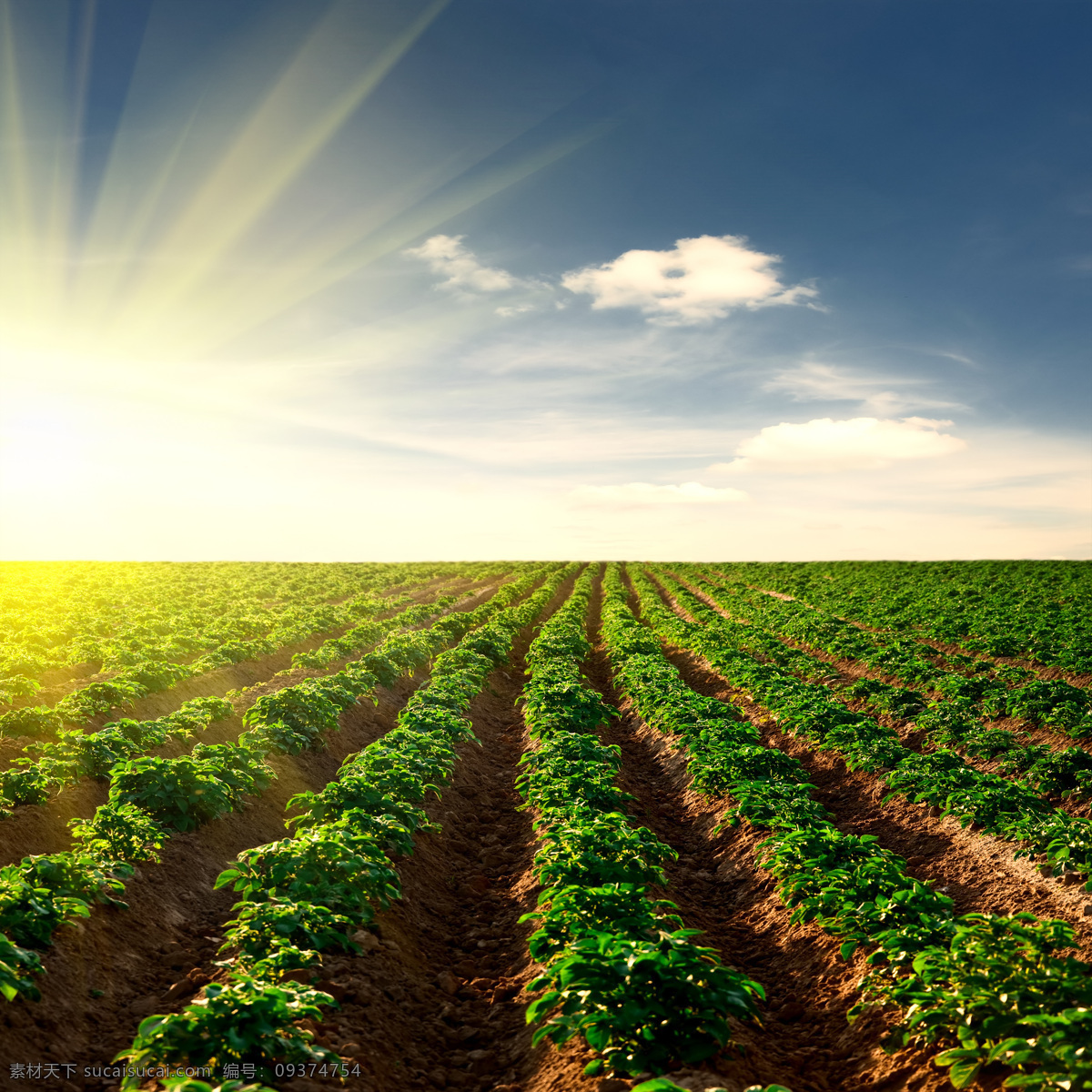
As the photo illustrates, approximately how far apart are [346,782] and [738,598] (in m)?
33.1

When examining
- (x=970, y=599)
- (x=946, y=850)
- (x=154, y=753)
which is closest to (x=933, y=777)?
(x=946, y=850)

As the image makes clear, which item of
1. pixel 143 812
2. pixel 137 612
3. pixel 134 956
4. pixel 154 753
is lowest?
pixel 134 956

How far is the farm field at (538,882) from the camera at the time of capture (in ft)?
15.2

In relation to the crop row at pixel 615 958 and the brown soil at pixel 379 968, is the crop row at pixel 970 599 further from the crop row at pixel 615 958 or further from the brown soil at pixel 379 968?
the brown soil at pixel 379 968

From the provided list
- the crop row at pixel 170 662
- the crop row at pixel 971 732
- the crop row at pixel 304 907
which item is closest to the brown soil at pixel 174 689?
the crop row at pixel 170 662

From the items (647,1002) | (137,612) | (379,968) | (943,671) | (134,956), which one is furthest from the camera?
(137,612)

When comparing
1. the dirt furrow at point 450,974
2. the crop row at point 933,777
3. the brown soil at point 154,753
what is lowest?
the dirt furrow at point 450,974

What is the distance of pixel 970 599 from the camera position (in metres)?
34.8

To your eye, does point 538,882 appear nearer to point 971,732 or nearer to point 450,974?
point 450,974

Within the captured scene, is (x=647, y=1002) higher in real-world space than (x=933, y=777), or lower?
higher

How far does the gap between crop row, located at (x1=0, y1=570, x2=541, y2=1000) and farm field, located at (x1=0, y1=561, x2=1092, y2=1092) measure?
0.14ft

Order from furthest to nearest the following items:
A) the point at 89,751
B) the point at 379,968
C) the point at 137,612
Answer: the point at 137,612 < the point at 89,751 < the point at 379,968

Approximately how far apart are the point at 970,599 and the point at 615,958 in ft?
121

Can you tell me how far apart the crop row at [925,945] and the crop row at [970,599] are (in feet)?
49.7
